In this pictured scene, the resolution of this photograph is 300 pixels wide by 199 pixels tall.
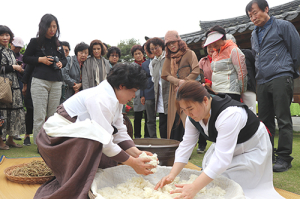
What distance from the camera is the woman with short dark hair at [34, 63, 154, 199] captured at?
5.61 ft

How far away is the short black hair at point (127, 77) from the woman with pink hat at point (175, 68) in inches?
64.1

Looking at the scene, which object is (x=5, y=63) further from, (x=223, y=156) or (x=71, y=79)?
(x=223, y=156)

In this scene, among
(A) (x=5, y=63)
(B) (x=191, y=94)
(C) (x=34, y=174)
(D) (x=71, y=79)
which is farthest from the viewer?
(D) (x=71, y=79)

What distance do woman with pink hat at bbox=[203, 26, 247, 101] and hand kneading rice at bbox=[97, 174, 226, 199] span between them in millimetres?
1571

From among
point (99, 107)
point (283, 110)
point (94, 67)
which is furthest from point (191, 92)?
point (94, 67)

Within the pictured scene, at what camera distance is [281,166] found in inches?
108

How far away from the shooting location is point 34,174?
2420mm

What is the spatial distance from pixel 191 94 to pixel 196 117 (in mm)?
202

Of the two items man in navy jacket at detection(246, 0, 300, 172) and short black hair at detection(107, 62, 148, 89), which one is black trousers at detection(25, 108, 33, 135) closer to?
A: short black hair at detection(107, 62, 148, 89)

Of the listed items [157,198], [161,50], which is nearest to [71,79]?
[161,50]

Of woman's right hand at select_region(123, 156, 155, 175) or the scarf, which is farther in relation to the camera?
the scarf

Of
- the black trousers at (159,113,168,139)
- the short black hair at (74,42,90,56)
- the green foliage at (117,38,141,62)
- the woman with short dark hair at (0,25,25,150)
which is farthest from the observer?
the green foliage at (117,38,141,62)

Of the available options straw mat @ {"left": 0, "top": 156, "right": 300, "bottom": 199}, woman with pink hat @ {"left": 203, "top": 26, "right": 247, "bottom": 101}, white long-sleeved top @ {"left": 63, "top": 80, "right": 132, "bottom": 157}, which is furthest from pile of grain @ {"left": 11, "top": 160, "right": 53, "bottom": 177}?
woman with pink hat @ {"left": 203, "top": 26, "right": 247, "bottom": 101}

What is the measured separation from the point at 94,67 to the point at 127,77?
2.54 metres
